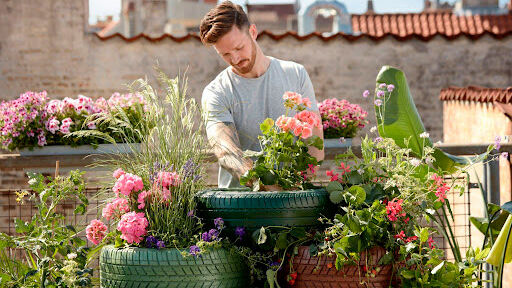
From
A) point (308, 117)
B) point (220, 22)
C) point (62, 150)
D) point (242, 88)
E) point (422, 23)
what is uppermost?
point (422, 23)

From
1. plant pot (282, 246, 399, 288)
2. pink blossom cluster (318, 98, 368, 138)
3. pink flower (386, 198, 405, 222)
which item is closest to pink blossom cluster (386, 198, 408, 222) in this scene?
pink flower (386, 198, 405, 222)

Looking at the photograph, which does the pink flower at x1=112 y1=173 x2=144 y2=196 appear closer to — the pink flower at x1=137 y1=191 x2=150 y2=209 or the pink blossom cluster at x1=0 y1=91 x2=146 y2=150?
the pink flower at x1=137 y1=191 x2=150 y2=209

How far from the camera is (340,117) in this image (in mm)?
5504

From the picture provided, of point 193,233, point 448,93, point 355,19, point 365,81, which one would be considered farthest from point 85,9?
point 355,19

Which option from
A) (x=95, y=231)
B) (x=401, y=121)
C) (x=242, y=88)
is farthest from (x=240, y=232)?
(x=401, y=121)

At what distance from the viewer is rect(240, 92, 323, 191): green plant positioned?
2459 mm

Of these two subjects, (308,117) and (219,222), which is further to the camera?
(308,117)

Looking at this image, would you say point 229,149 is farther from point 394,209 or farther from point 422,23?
point 422,23

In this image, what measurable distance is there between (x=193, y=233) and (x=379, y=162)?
27.3 inches

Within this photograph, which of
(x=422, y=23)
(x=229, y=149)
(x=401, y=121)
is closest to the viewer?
(x=229, y=149)

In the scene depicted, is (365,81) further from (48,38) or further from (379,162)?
(379,162)

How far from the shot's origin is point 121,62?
30.5 ft

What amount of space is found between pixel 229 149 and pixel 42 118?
8.09 feet

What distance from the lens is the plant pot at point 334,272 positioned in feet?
7.41
